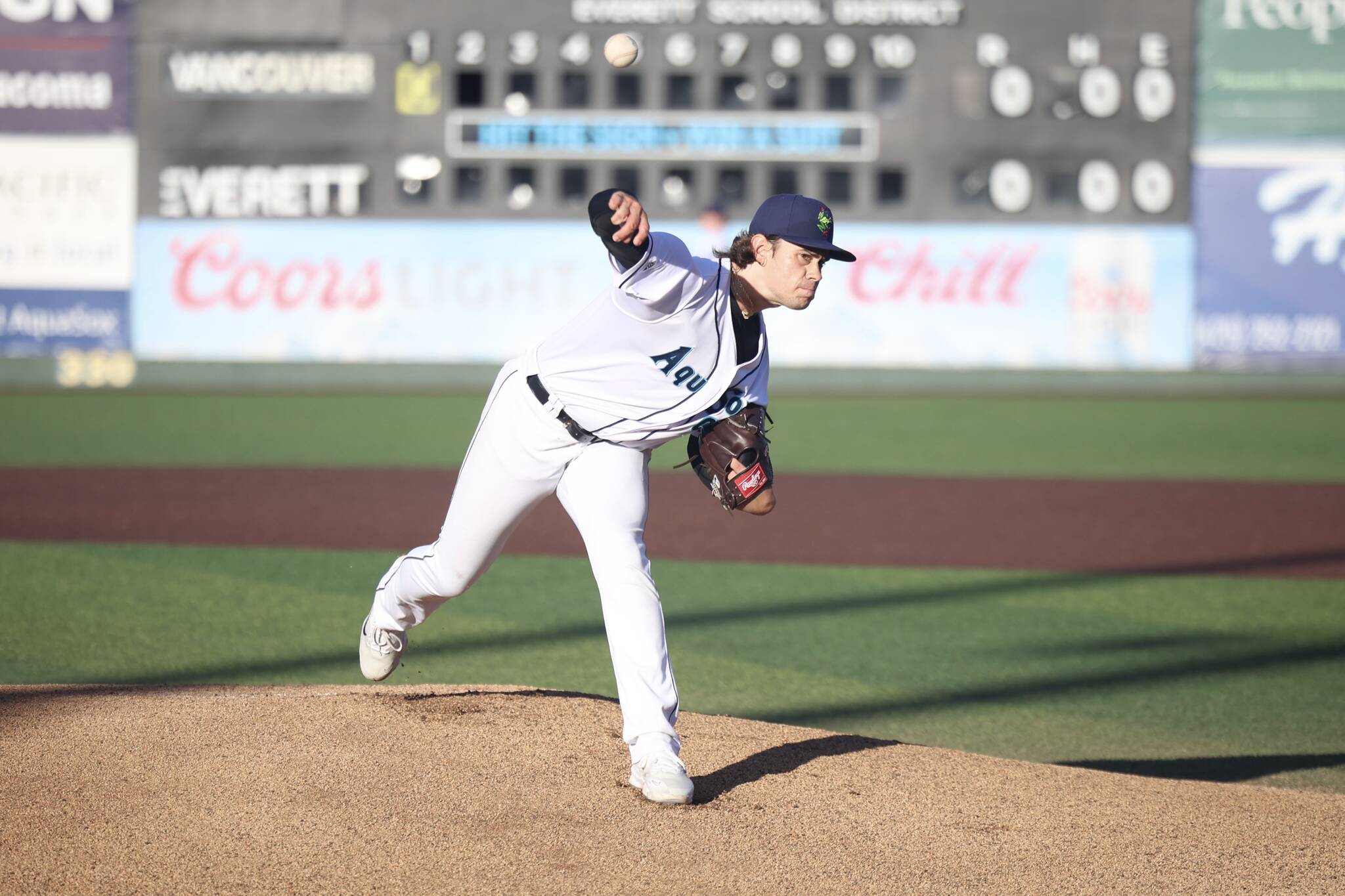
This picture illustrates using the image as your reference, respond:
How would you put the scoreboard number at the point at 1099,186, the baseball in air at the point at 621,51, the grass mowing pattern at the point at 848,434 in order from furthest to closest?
the scoreboard number at the point at 1099,186
the grass mowing pattern at the point at 848,434
the baseball in air at the point at 621,51

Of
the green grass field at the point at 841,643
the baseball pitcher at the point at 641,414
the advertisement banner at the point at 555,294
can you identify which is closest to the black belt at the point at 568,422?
the baseball pitcher at the point at 641,414

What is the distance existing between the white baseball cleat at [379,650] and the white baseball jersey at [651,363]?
1.02 meters

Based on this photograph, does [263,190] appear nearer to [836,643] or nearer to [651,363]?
[836,643]

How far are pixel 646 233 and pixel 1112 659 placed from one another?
346 centimetres

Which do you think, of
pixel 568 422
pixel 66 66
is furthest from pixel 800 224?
pixel 66 66

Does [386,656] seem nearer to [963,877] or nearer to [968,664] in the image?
[963,877]

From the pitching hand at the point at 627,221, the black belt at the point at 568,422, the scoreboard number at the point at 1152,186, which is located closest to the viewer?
the pitching hand at the point at 627,221

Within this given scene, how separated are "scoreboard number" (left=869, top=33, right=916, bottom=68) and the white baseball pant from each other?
17049 millimetres

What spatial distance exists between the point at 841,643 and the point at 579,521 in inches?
108

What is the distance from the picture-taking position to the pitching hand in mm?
3340

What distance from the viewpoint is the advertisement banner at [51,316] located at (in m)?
21.0

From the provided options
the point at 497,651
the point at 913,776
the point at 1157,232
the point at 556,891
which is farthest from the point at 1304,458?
the point at 556,891

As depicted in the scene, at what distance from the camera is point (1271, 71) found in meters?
21.1

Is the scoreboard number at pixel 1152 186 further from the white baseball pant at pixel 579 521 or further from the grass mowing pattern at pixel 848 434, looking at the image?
the white baseball pant at pixel 579 521
